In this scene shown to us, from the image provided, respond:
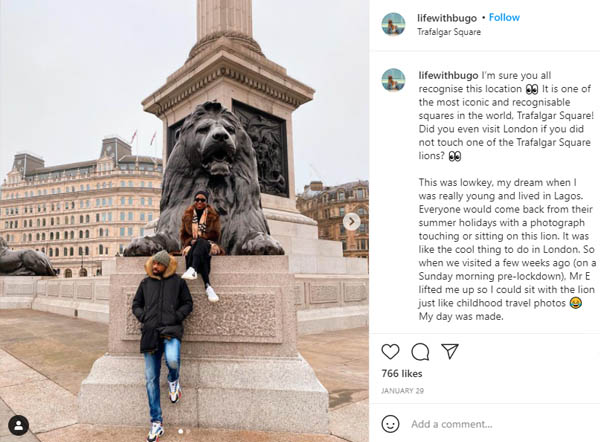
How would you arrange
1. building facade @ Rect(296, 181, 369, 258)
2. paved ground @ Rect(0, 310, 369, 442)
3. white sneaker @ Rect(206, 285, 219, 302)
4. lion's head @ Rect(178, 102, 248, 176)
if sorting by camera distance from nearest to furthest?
1. paved ground @ Rect(0, 310, 369, 442)
2. white sneaker @ Rect(206, 285, 219, 302)
3. lion's head @ Rect(178, 102, 248, 176)
4. building facade @ Rect(296, 181, 369, 258)

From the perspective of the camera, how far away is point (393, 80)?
183 centimetres

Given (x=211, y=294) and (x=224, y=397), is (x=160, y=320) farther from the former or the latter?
(x=224, y=397)

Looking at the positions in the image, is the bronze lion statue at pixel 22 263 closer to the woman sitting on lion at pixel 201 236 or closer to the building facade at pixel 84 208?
the woman sitting on lion at pixel 201 236

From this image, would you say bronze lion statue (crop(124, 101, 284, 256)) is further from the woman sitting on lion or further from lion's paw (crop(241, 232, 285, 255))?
the woman sitting on lion

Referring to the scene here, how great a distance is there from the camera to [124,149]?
307 ft

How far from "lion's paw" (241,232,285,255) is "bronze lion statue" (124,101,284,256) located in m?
0.04

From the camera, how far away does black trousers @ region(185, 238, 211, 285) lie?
11.5ft

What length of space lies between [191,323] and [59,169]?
107 metres

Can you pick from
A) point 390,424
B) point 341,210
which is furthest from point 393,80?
point 341,210

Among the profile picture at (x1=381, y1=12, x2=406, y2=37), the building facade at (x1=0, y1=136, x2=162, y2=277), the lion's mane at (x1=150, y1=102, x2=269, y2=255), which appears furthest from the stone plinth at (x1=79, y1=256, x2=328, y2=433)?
the building facade at (x1=0, y1=136, x2=162, y2=277)

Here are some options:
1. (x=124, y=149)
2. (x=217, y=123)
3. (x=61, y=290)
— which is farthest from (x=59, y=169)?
(x=217, y=123)

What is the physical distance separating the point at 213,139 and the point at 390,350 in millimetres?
3082

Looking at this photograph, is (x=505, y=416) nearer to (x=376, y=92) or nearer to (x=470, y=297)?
(x=470, y=297)

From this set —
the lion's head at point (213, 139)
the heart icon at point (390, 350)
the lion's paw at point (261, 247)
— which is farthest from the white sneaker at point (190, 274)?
the heart icon at point (390, 350)
